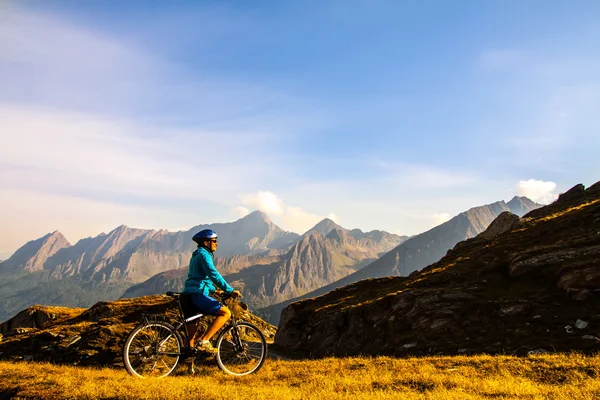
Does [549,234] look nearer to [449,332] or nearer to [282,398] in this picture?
[449,332]

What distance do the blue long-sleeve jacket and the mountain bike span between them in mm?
645

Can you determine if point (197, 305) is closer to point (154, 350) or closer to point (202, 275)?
point (202, 275)

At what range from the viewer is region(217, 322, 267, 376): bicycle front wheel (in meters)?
11.7

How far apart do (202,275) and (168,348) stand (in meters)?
2.51

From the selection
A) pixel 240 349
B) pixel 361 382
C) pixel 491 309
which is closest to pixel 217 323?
pixel 240 349

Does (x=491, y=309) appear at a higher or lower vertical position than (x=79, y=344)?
lower

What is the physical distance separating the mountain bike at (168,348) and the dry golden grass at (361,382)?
0.50 metres

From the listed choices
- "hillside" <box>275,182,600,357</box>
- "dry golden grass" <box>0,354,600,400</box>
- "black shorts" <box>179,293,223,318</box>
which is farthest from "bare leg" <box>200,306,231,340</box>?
"hillside" <box>275,182,600,357</box>

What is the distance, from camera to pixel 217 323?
36.9ft

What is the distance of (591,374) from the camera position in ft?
33.5

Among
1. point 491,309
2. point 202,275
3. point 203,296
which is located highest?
point 202,275

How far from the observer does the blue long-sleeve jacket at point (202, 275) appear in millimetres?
11195

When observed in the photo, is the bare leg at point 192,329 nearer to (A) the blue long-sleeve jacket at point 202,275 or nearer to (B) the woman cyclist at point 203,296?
(B) the woman cyclist at point 203,296

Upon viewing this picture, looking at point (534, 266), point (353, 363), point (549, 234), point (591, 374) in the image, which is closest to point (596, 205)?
point (549, 234)
